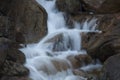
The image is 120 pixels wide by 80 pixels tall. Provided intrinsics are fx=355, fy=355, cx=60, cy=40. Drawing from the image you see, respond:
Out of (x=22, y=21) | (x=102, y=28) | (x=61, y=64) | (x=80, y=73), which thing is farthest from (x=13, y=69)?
(x=102, y=28)

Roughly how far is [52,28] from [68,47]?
1530 mm

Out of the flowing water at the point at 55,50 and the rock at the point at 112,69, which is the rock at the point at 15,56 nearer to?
the flowing water at the point at 55,50

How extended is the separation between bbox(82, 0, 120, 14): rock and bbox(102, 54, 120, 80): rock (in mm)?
5242

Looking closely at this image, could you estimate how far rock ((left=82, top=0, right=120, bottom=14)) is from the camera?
516 inches

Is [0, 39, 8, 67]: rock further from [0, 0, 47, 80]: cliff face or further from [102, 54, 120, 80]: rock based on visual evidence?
[102, 54, 120, 80]: rock

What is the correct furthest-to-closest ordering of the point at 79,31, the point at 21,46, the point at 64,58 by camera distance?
the point at 79,31 → the point at 21,46 → the point at 64,58

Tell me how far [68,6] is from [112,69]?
640cm

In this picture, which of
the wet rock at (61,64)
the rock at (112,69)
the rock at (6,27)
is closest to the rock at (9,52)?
the wet rock at (61,64)

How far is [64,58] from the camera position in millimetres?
10344

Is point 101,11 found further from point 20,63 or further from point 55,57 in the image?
point 20,63

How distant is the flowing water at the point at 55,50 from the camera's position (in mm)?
9547

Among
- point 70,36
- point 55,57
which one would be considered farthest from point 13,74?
point 70,36

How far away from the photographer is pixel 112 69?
7730 mm

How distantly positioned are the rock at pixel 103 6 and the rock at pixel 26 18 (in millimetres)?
2357
